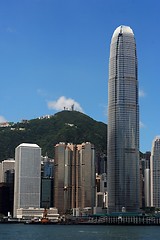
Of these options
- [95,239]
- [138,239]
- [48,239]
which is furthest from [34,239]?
[138,239]

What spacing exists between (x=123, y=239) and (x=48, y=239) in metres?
15.4

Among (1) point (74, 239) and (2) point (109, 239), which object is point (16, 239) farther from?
(2) point (109, 239)

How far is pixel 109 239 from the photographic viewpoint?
113 meters

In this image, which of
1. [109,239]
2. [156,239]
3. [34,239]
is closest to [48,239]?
[34,239]

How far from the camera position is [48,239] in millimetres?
114125

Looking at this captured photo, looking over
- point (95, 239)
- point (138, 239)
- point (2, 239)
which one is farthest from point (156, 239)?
point (2, 239)

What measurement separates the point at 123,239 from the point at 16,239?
863 inches

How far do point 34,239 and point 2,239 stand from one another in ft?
21.6

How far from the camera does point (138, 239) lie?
373 feet

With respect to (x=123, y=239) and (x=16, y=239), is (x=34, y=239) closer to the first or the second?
(x=16, y=239)

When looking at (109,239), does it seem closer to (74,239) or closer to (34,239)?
(74,239)

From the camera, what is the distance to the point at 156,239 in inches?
4616

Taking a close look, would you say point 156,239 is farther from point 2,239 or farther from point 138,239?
point 2,239

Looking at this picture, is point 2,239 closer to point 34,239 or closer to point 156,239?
point 34,239
